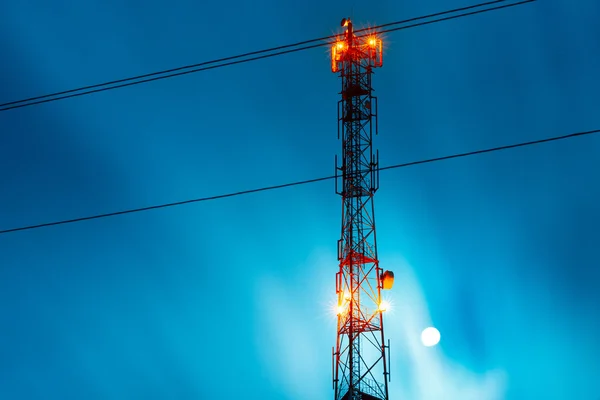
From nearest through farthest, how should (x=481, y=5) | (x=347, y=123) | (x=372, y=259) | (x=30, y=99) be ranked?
1. (x=481, y=5)
2. (x=30, y=99)
3. (x=372, y=259)
4. (x=347, y=123)

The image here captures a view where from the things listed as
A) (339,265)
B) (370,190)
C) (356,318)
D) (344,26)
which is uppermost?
(344,26)

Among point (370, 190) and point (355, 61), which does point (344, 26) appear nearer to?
point (355, 61)

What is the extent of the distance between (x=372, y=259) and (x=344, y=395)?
27.9 feet

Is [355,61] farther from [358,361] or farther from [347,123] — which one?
[358,361]

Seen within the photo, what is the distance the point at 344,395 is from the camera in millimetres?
39000

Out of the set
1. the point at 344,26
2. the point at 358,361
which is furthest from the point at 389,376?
the point at 344,26

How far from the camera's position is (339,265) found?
4275 cm

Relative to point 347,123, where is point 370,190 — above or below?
below

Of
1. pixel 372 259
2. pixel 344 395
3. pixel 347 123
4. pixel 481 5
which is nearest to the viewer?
pixel 481 5

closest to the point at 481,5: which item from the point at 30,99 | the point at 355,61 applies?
the point at 30,99

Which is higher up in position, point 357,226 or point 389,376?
point 357,226

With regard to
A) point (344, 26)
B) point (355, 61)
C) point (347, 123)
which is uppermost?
point (344, 26)

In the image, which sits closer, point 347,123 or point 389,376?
point 389,376

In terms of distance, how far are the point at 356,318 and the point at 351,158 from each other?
10441 mm
